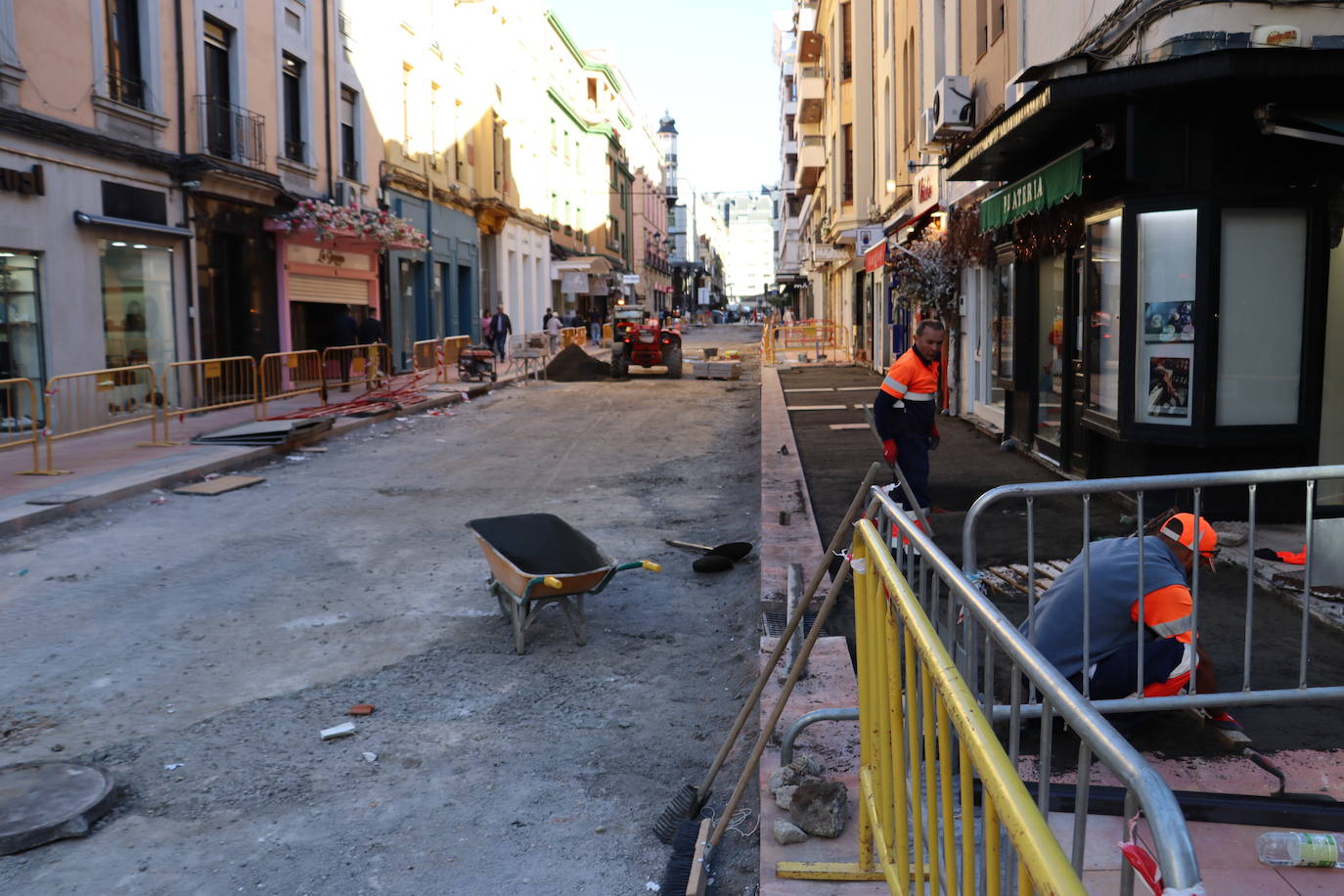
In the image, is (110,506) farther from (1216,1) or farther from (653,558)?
(1216,1)

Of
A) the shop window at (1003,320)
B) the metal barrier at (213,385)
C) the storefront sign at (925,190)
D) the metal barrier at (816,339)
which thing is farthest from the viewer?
the metal barrier at (816,339)

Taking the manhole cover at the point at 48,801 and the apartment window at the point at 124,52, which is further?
the apartment window at the point at 124,52

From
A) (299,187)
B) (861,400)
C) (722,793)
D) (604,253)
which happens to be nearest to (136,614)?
(722,793)

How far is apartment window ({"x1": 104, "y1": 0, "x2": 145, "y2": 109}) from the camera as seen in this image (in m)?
16.6

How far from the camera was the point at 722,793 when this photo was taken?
4.52 m

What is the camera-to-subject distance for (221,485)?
11844 millimetres

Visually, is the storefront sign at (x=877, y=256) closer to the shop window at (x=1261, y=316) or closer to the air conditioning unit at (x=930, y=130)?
the air conditioning unit at (x=930, y=130)

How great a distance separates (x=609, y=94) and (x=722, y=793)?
2559 inches

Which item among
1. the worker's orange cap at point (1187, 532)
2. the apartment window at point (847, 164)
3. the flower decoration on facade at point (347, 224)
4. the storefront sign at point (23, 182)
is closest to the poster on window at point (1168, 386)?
the worker's orange cap at point (1187, 532)

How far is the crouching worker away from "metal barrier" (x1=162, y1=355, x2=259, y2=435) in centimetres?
1442

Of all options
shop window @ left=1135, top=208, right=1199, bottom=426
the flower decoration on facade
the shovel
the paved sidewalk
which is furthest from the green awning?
the flower decoration on facade

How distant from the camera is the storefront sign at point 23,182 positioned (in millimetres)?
14008

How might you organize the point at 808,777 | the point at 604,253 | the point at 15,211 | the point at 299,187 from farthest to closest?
the point at 604,253, the point at 299,187, the point at 15,211, the point at 808,777

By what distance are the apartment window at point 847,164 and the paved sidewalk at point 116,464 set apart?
19.2m
